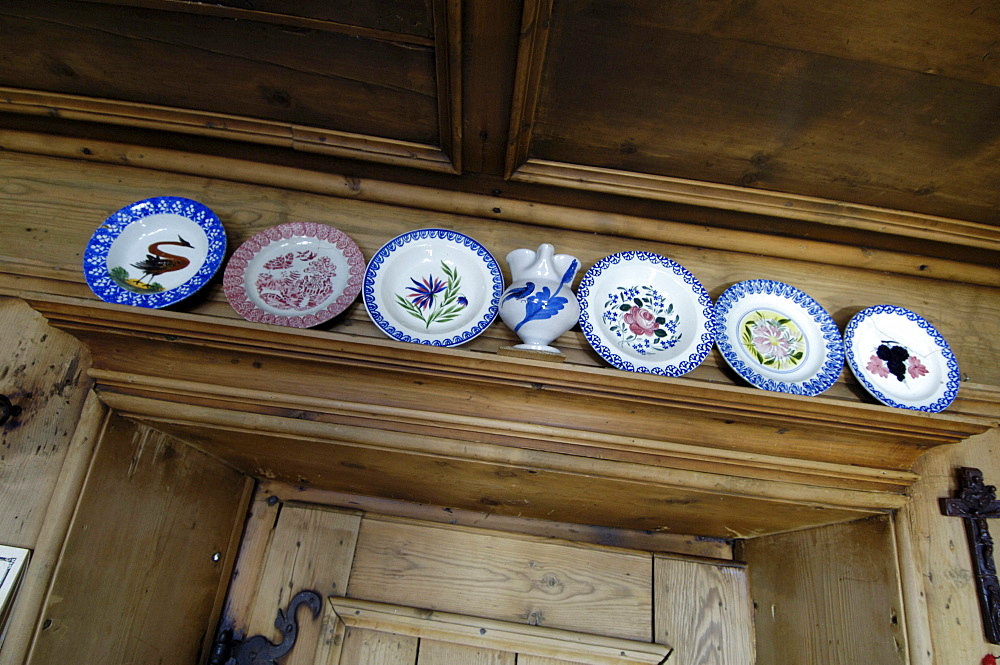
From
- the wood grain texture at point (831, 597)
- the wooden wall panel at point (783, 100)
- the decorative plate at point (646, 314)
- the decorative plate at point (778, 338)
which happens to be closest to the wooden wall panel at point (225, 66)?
the wooden wall panel at point (783, 100)

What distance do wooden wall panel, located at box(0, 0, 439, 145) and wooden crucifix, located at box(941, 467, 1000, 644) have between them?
1.24 metres

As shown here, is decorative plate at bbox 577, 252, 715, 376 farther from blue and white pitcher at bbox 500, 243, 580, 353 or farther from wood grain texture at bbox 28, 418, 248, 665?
wood grain texture at bbox 28, 418, 248, 665

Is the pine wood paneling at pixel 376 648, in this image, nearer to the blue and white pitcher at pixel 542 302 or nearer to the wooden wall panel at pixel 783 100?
the blue and white pitcher at pixel 542 302

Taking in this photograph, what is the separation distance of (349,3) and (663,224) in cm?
75

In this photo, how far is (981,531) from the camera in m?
0.95

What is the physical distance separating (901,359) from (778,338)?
0.28 meters

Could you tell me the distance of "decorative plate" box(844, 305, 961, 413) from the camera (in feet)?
3.36

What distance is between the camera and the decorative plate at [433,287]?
95cm

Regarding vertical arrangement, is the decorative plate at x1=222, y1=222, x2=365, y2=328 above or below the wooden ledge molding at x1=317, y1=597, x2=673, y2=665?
above

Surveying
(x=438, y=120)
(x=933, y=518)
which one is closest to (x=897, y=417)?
(x=933, y=518)

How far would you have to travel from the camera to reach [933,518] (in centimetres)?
97

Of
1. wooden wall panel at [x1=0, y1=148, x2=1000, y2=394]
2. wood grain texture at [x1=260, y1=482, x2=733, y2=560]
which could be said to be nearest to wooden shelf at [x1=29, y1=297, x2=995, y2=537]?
wooden wall panel at [x1=0, y1=148, x2=1000, y2=394]

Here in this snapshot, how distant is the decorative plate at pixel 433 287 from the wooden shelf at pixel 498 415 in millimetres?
141

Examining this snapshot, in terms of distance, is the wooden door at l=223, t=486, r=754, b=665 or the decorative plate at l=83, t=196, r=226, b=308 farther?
the wooden door at l=223, t=486, r=754, b=665
